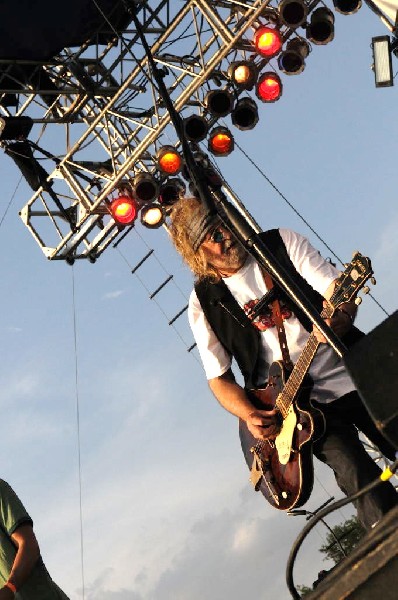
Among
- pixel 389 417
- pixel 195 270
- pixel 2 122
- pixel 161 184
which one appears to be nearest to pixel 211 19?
pixel 161 184

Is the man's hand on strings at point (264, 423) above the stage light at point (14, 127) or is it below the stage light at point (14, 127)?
above

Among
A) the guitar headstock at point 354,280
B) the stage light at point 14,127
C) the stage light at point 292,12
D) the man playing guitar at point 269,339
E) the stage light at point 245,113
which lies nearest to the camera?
the guitar headstock at point 354,280

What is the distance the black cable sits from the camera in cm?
283

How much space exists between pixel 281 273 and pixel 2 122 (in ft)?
25.5

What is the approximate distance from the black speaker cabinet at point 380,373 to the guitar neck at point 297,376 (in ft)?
7.27

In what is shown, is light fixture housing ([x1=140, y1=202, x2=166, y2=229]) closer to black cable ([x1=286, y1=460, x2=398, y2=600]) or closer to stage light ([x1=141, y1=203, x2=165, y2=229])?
stage light ([x1=141, y1=203, x2=165, y2=229])

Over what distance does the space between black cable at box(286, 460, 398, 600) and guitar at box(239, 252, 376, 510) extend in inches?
73.1

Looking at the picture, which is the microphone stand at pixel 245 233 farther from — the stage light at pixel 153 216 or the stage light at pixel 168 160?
the stage light at pixel 153 216

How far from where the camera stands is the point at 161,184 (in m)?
11.2

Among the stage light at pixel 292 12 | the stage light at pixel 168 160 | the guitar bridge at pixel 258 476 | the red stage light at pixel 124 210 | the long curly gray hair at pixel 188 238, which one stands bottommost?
the red stage light at pixel 124 210

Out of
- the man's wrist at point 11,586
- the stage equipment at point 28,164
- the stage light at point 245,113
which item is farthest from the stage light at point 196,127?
the man's wrist at point 11,586

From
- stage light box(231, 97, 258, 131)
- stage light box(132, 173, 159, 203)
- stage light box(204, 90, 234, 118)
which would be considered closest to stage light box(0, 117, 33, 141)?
stage light box(132, 173, 159, 203)

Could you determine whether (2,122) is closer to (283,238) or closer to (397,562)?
Result: (283,238)

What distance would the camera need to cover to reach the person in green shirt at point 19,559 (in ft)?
15.7
